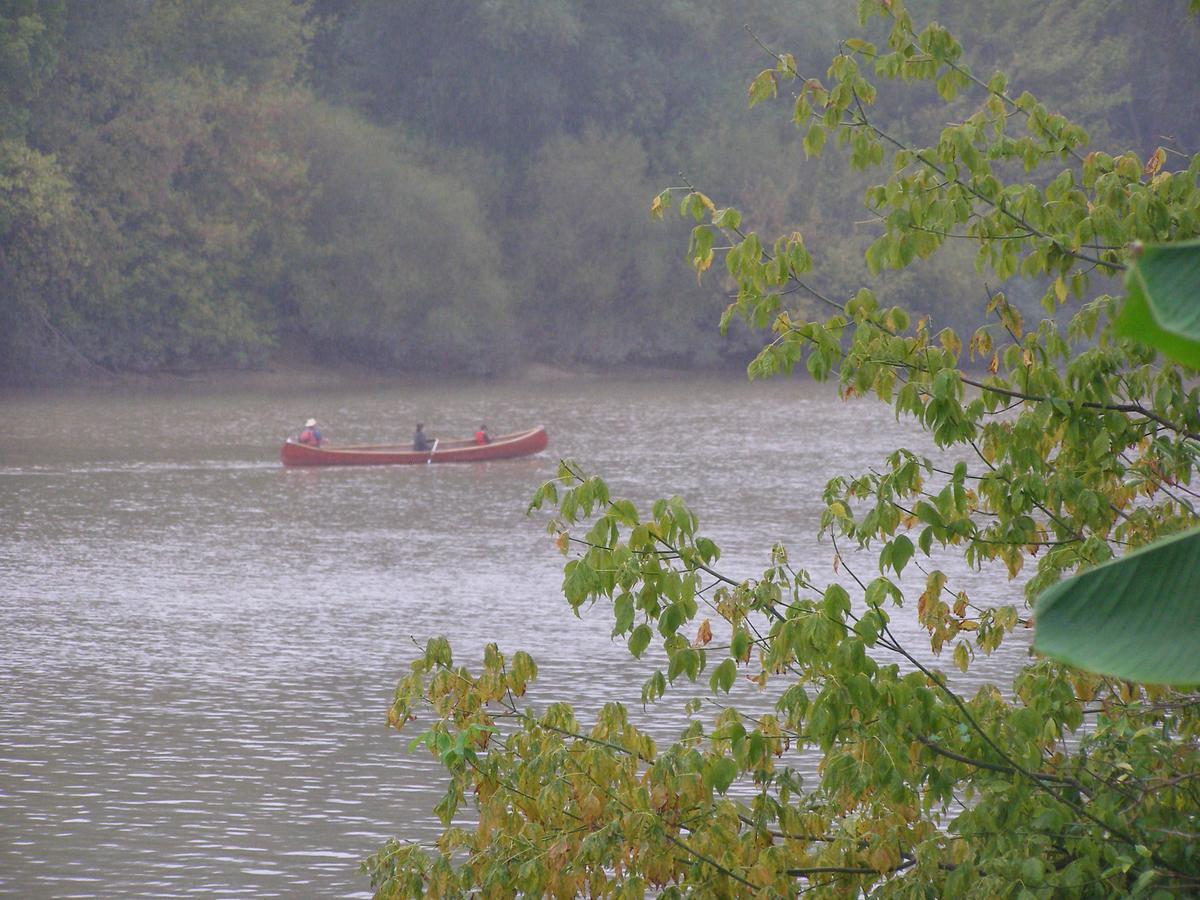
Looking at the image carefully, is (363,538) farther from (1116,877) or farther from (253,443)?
(1116,877)

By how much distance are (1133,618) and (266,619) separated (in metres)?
16.8

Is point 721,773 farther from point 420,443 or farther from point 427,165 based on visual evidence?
point 427,165

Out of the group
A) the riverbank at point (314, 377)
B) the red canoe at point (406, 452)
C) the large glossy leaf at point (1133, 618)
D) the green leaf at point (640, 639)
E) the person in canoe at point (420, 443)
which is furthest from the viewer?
the riverbank at point (314, 377)

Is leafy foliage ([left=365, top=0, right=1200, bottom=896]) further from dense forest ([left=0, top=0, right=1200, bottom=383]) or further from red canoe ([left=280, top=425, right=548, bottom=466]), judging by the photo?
dense forest ([left=0, top=0, right=1200, bottom=383])

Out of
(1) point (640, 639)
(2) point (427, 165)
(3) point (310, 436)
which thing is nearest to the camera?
(1) point (640, 639)

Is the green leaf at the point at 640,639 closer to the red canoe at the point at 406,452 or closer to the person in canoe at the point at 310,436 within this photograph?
the red canoe at the point at 406,452

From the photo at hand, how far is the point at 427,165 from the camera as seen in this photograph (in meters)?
70.2

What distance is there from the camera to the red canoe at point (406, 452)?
1344 inches

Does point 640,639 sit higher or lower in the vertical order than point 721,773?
higher

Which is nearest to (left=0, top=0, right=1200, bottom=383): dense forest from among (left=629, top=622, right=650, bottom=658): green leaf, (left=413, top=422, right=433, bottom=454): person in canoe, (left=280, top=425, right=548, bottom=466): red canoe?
(left=280, top=425, right=548, bottom=466): red canoe

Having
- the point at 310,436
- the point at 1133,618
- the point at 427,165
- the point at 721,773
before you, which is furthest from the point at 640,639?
the point at 427,165

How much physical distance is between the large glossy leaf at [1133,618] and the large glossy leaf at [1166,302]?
0.41 meters

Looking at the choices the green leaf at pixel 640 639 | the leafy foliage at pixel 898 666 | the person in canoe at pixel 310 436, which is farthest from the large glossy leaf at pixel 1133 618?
the person in canoe at pixel 310 436

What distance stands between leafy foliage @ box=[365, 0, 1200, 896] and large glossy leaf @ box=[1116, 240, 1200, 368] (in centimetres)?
303
